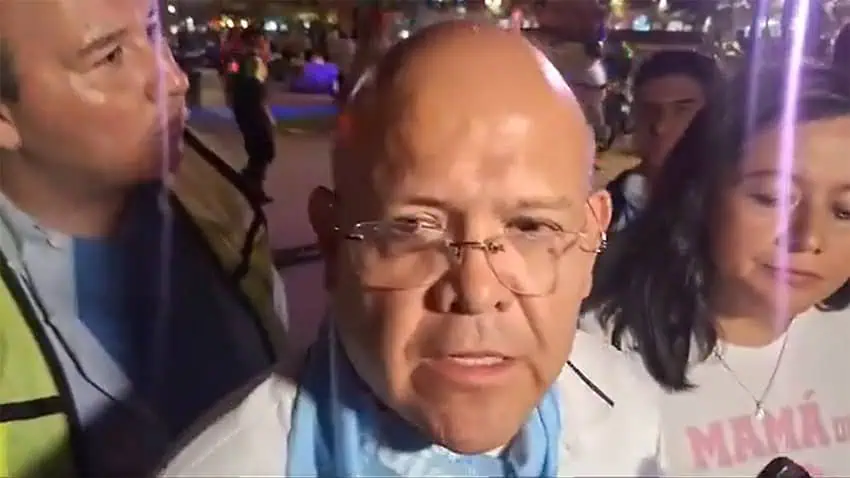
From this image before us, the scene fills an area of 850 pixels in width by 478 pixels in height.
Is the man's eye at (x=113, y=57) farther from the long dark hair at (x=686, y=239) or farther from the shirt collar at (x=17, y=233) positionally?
the long dark hair at (x=686, y=239)

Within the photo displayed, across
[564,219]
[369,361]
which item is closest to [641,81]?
[564,219]

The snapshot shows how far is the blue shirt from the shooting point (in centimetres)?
70

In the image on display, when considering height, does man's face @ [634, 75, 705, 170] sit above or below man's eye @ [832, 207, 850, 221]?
above

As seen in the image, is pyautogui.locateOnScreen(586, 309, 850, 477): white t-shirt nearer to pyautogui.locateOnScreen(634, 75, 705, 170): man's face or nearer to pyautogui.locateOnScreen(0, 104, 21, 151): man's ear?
pyautogui.locateOnScreen(634, 75, 705, 170): man's face

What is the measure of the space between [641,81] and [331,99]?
0.20m

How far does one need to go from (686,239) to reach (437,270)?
23cm

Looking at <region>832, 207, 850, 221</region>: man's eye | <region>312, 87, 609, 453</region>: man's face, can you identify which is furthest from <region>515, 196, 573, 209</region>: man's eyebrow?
<region>832, 207, 850, 221</region>: man's eye

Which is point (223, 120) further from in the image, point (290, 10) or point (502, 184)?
point (502, 184)

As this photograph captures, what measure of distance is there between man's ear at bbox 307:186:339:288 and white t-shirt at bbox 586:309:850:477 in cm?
25

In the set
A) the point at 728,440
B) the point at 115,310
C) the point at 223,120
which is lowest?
the point at 728,440

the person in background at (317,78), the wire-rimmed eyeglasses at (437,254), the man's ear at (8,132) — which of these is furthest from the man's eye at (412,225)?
the man's ear at (8,132)

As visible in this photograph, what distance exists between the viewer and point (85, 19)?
2.19 ft

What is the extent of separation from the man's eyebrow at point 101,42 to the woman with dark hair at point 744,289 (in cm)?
34

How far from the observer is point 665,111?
760 mm
